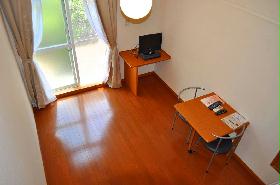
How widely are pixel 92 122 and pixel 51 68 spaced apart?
1.26 meters

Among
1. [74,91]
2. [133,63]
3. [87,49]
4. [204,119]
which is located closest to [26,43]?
[87,49]

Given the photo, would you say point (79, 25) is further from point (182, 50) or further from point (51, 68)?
point (182, 50)

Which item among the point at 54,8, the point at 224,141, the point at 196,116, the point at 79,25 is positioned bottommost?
the point at 224,141

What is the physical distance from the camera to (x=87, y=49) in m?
4.57

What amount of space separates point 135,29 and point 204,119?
2.20 meters

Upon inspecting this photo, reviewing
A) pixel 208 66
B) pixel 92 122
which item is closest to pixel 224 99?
pixel 208 66

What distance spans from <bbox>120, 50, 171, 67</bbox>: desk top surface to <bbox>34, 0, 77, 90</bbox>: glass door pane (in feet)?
3.24

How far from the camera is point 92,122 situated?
416 centimetres

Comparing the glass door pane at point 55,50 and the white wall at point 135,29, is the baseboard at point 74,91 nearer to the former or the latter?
the glass door pane at point 55,50

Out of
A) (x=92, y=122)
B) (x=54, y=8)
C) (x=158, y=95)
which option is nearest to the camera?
(x=54, y=8)

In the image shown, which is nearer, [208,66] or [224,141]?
[224,141]

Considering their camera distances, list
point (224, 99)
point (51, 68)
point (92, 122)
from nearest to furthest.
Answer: point (224, 99), point (92, 122), point (51, 68)

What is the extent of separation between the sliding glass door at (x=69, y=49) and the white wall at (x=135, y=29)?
375 millimetres

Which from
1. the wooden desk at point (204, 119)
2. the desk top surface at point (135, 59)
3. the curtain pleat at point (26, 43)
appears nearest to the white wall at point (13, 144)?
the curtain pleat at point (26, 43)
